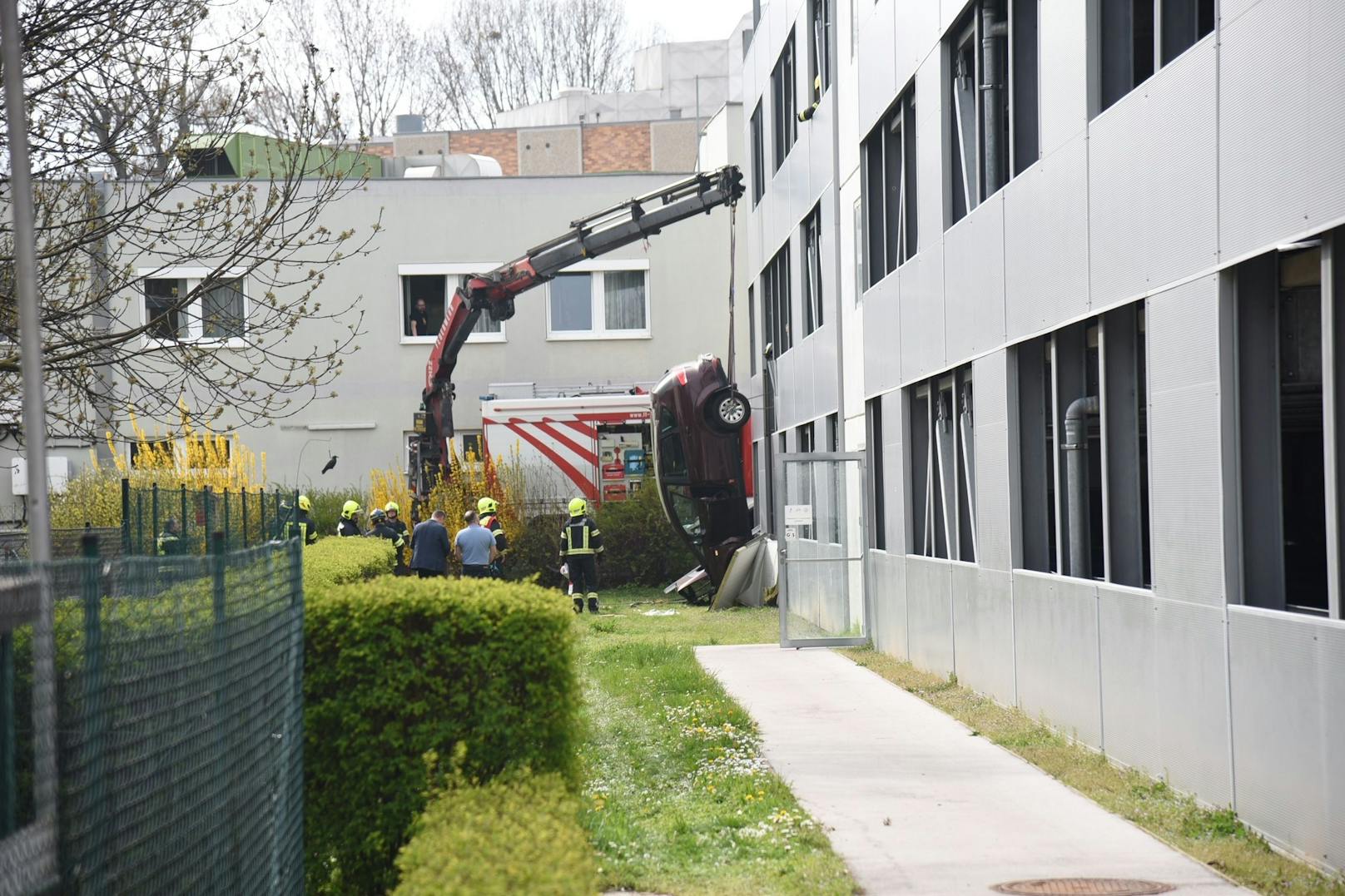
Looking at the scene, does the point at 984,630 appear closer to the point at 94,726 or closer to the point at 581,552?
the point at 94,726

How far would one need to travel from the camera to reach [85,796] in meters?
3.99

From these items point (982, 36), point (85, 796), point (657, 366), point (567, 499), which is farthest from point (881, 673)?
point (657, 366)

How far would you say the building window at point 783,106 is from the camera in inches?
992

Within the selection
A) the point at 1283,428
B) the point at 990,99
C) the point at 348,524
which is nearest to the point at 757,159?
the point at 348,524

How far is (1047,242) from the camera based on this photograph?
1122cm

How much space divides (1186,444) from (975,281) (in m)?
4.93

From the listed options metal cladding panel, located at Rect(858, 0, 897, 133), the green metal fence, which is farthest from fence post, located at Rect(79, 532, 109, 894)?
metal cladding panel, located at Rect(858, 0, 897, 133)

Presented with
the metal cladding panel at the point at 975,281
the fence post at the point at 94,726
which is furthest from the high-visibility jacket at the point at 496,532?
the fence post at the point at 94,726

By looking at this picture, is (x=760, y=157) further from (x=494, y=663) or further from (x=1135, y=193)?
(x=494, y=663)

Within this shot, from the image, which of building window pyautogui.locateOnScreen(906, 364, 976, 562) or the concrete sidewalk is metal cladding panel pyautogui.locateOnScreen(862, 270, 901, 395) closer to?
building window pyautogui.locateOnScreen(906, 364, 976, 562)

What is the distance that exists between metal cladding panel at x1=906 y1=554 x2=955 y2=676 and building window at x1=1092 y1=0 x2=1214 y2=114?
568cm

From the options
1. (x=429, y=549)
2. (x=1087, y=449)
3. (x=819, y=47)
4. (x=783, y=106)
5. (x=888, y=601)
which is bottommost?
(x=888, y=601)

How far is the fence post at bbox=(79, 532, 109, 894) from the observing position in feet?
13.2

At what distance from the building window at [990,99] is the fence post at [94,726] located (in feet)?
30.5
